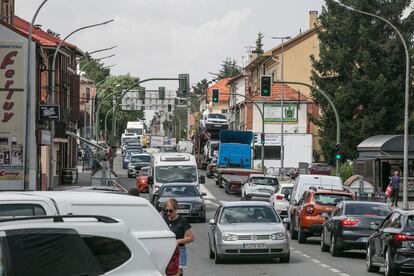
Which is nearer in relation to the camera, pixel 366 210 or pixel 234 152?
pixel 366 210

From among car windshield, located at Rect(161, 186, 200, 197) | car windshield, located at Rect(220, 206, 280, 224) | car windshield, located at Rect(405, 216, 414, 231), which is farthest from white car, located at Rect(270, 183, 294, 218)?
car windshield, located at Rect(405, 216, 414, 231)

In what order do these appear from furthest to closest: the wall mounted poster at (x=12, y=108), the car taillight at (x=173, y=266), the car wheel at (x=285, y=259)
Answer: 1. the wall mounted poster at (x=12, y=108)
2. the car wheel at (x=285, y=259)
3. the car taillight at (x=173, y=266)

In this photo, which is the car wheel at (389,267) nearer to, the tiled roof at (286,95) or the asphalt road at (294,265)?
the asphalt road at (294,265)

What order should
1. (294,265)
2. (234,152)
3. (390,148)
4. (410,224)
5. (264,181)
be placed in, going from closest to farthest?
1. (410,224)
2. (294,265)
3. (264,181)
4. (390,148)
5. (234,152)

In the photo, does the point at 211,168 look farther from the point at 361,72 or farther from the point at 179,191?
the point at 179,191

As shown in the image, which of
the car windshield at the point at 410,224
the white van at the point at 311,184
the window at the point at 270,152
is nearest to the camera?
the car windshield at the point at 410,224

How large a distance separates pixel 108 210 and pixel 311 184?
84.7ft

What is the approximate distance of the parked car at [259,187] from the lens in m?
49.8

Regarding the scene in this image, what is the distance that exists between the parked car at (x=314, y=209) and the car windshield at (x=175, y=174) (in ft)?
44.8

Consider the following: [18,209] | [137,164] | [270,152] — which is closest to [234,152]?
[137,164]

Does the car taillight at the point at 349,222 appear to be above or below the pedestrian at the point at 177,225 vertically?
below

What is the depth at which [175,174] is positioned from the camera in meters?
44.5

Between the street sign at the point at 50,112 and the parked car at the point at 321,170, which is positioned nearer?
the street sign at the point at 50,112

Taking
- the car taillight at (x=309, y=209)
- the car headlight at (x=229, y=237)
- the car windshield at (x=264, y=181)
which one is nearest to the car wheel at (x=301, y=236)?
the car taillight at (x=309, y=209)
